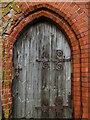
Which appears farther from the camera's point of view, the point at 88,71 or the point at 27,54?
the point at 27,54

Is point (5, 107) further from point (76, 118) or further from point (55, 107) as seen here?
point (76, 118)

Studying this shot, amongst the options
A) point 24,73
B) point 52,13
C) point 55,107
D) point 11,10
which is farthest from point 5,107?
point 52,13

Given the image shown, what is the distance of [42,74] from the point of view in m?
2.47

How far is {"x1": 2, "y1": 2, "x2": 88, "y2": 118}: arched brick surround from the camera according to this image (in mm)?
2188

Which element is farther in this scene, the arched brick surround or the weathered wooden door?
the weathered wooden door

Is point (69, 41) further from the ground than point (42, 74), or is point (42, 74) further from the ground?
point (69, 41)

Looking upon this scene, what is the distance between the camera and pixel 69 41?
7.77 ft

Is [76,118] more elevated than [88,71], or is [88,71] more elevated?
[88,71]

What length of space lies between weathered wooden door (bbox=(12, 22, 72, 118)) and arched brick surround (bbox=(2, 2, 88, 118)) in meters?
0.21

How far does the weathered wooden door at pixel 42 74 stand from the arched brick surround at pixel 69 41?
8.3 inches

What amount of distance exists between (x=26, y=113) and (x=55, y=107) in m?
0.62

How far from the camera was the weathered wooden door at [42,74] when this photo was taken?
2.43 meters

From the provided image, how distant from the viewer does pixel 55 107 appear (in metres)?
2.41

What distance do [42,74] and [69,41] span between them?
0.88 m
